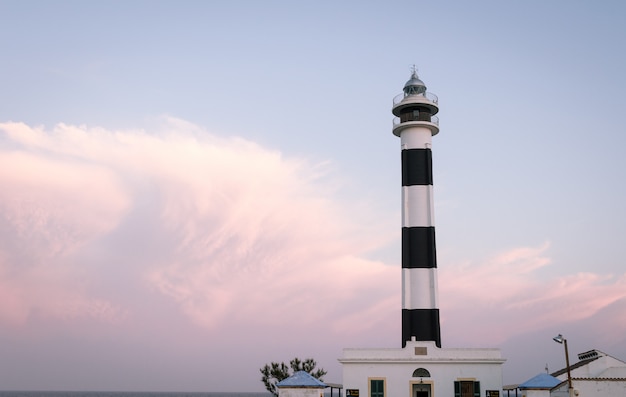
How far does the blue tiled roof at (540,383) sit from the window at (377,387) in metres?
8.45

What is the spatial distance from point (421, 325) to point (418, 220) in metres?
7.14

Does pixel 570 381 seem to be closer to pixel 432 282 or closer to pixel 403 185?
pixel 432 282

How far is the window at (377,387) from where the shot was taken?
4141 centimetres

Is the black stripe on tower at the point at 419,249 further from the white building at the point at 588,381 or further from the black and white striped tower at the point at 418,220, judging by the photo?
the white building at the point at 588,381

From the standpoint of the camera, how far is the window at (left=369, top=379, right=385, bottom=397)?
41406 mm

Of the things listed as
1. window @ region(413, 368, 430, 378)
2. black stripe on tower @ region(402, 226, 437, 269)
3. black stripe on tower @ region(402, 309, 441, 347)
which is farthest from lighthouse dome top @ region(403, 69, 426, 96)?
window @ region(413, 368, 430, 378)

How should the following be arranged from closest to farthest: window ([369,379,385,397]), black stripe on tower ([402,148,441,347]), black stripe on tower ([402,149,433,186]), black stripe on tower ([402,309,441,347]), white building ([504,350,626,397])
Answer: white building ([504,350,626,397]) → window ([369,379,385,397]) → black stripe on tower ([402,309,441,347]) → black stripe on tower ([402,148,441,347]) → black stripe on tower ([402,149,433,186])

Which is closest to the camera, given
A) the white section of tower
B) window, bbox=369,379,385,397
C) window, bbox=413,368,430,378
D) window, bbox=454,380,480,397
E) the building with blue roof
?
the building with blue roof

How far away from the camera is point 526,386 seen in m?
41.1

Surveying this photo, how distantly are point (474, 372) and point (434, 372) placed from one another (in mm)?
2427

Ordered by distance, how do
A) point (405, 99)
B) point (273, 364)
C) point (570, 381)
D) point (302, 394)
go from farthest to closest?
point (273, 364) < point (405, 99) < point (302, 394) < point (570, 381)

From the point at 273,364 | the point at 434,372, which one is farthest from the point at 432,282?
the point at 273,364

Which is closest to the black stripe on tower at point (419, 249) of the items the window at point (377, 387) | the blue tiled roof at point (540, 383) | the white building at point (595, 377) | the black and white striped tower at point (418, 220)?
the black and white striped tower at point (418, 220)

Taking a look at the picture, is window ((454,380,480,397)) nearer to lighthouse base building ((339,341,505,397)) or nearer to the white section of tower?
lighthouse base building ((339,341,505,397))
